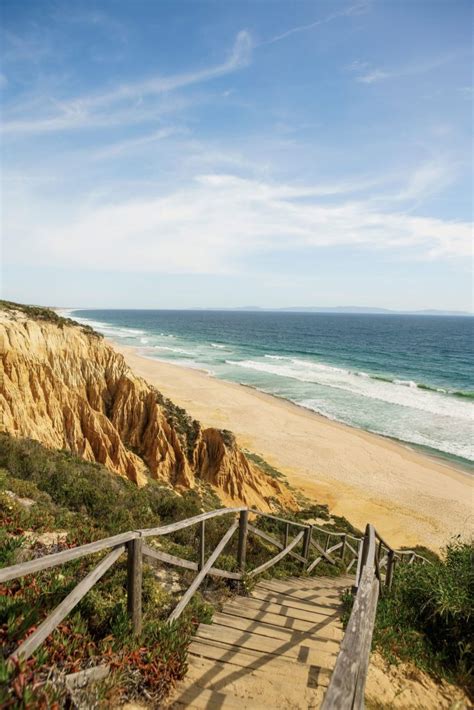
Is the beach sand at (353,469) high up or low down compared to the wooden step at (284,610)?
down

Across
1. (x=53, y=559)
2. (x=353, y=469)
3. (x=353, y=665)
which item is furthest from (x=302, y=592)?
(x=353, y=469)

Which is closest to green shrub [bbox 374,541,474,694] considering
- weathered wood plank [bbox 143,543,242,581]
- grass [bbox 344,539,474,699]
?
grass [bbox 344,539,474,699]

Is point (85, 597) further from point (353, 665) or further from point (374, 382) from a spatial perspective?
point (374, 382)

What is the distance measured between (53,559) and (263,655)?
2.85m

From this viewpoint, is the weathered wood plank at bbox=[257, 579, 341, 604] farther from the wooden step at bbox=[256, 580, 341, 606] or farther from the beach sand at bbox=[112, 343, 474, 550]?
the beach sand at bbox=[112, 343, 474, 550]

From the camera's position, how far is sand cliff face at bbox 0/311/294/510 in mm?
14391

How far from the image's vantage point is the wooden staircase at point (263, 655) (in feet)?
11.8

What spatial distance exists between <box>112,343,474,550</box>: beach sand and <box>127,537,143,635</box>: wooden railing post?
16.8m

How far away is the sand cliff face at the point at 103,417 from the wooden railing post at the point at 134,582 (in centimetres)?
1077

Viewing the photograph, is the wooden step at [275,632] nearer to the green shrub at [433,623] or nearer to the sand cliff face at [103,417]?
the green shrub at [433,623]

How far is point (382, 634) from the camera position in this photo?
532cm

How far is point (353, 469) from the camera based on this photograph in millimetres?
25672

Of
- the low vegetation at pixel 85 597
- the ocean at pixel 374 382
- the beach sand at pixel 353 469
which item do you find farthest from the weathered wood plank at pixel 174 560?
the ocean at pixel 374 382

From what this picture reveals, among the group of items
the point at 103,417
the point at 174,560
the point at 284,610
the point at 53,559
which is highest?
the point at 53,559
